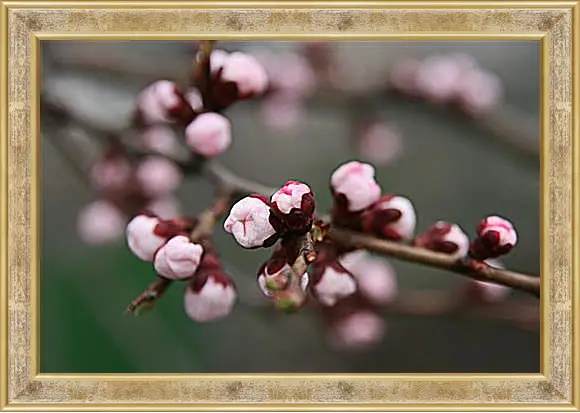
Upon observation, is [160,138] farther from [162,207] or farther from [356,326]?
[356,326]

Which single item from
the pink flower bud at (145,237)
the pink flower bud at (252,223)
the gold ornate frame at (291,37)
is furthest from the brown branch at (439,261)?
the gold ornate frame at (291,37)

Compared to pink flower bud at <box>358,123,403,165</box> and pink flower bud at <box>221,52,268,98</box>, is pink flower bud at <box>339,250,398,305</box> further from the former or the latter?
pink flower bud at <box>221,52,268,98</box>

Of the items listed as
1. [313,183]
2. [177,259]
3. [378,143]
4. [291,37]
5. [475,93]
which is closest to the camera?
[177,259]

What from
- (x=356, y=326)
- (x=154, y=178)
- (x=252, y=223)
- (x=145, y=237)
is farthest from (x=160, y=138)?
(x=252, y=223)

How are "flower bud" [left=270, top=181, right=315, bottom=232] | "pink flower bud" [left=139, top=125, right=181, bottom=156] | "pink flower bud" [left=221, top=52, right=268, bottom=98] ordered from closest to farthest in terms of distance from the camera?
"flower bud" [left=270, top=181, right=315, bottom=232], "pink flower bud" [left=221, top=52, right=268, bottom=98], "pink flower bud" [left=139, top=125, right=181, bottom=156]

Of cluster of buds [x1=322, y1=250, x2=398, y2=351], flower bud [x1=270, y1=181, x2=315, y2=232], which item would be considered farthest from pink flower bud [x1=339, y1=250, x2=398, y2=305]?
flower bud [x1=270, y1=181, x2=315, y2=232]

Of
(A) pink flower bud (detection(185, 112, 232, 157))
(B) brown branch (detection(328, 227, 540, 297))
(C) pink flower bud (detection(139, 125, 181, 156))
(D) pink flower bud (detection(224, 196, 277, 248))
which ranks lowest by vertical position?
(B) brown branch (detection(328, 227, 540, 297))
